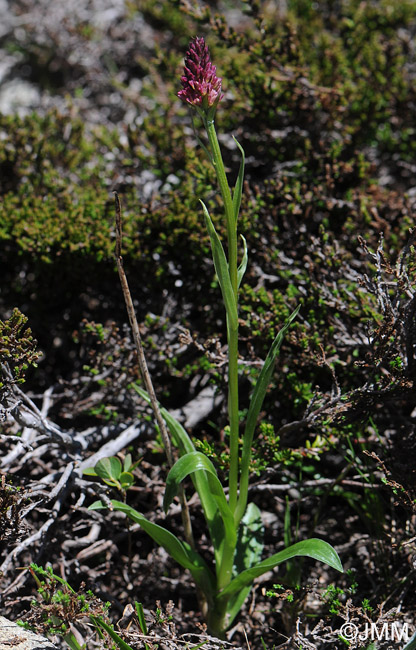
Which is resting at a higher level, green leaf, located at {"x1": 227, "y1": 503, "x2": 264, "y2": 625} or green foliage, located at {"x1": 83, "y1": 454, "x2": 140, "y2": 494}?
green foliage, located at {"x1": 83, "y1": 454, "x2": 140, "y2": 494}

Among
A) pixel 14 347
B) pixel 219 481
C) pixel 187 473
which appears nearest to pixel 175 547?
pixel 219 481

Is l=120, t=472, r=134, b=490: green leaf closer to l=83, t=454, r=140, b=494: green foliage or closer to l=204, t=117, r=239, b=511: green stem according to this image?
l=83, t=454, r=140, b=494: green foliage

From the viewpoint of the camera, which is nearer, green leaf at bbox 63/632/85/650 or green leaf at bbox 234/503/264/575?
green leaf at bbox 63/632/85/650

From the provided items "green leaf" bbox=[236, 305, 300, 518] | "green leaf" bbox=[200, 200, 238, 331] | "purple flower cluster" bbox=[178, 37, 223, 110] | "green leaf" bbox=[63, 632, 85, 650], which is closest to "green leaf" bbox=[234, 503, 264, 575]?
"green leaf" bbox=[236, 305, 300, 518]

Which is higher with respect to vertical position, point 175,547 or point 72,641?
point 175,547

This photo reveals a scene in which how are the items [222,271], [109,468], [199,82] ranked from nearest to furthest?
[199,82]
[222,271]
[109,468]

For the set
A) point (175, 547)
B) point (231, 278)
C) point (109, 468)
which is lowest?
point (175, 547)

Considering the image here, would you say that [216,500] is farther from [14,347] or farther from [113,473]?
[14,347]
